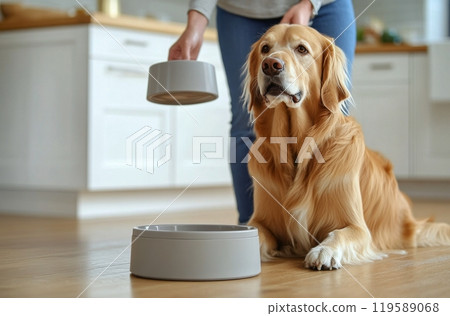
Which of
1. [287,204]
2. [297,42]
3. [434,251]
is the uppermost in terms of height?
[297,42]

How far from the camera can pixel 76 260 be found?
177cm

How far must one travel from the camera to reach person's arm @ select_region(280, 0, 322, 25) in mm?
1960

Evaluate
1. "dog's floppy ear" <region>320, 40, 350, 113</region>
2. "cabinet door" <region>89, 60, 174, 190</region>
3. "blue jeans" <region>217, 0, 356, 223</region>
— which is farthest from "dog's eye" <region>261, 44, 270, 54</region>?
"cabinet door" <region>89, 60, 174, 190</region>

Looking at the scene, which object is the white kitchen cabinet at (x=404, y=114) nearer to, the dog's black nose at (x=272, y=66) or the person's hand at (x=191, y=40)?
the person's hand at (x=191, y=40)

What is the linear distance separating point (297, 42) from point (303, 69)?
7cm

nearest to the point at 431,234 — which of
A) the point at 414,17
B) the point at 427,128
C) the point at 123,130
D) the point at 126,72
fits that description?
Result: the point at 123,130

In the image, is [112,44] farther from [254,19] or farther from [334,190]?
[334,190]

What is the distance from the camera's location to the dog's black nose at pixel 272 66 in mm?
1642

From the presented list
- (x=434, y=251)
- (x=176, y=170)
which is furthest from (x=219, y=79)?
(x=434, y=251)

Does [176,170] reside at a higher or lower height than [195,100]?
lower

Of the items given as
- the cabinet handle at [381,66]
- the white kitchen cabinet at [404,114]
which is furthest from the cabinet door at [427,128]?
the cabinet handle at [381,66]

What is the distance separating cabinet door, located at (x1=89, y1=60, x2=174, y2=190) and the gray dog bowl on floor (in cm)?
165

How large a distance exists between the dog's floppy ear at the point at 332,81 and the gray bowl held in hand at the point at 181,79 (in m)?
0.32

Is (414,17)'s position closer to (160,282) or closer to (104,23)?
(104,23)
